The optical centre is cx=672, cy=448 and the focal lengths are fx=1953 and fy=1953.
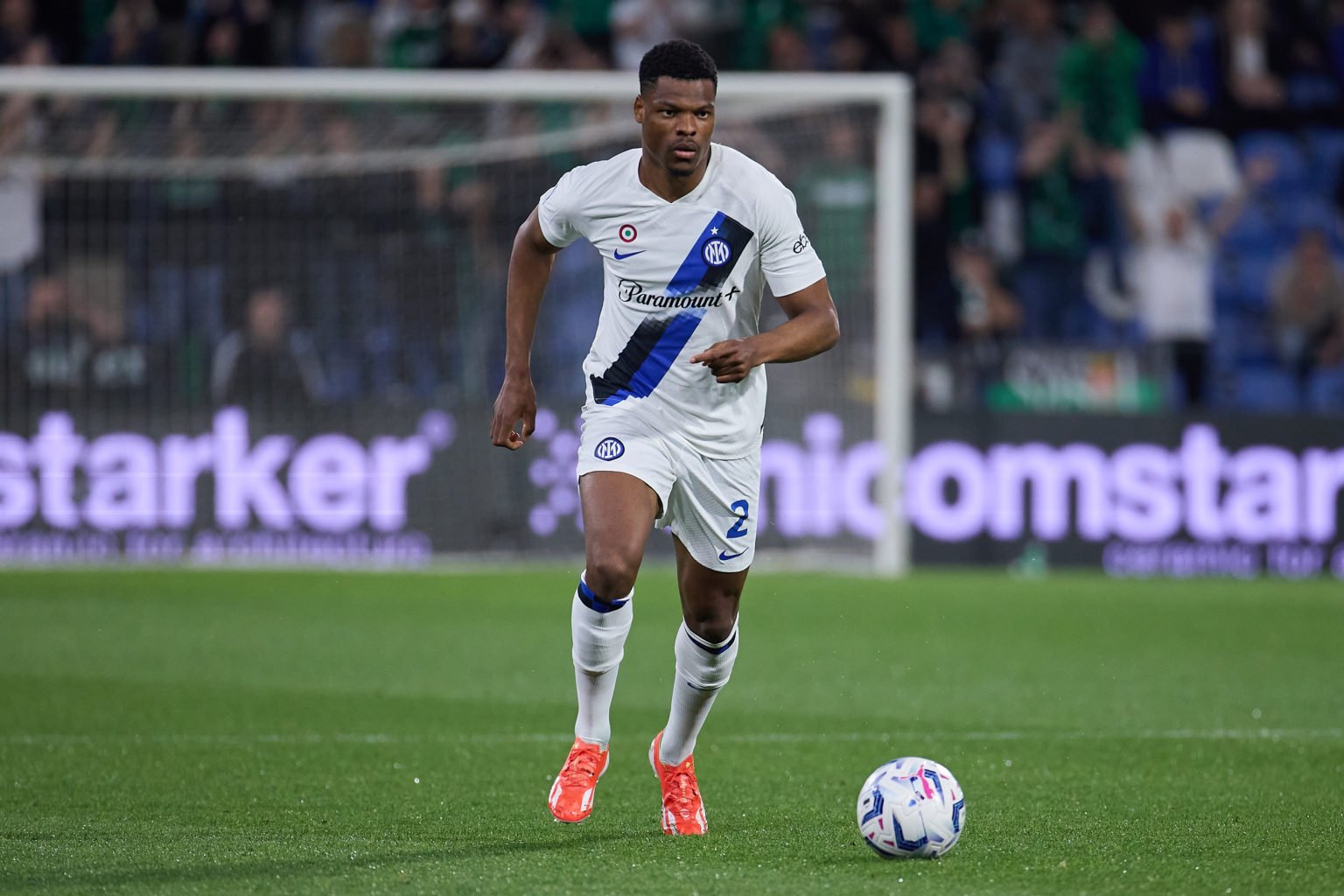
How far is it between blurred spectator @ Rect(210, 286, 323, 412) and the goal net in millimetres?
21

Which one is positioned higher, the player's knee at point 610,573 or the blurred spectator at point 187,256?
the blurred spectator at point 187,256

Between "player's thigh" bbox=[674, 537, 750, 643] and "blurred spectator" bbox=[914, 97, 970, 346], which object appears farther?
"blurred spectator" bbox=[914, 97, 970, 346]

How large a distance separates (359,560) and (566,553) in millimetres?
1525

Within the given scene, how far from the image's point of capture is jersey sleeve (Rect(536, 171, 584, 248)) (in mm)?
5457

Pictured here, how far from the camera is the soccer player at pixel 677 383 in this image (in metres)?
5.26

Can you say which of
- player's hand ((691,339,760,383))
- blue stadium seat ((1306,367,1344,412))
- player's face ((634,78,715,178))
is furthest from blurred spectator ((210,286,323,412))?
player's hand ((691,339,760,383))

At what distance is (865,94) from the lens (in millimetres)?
13711

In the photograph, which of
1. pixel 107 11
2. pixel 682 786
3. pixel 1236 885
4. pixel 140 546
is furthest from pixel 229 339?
pixel 1236 885

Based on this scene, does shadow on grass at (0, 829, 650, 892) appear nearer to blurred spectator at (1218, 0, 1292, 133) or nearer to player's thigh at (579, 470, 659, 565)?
player's thigh at (579, 470, 659, 565)

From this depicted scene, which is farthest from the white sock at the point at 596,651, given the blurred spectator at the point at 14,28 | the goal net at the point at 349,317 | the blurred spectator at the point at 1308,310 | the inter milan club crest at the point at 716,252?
the blurred spectator at the point at 14,28

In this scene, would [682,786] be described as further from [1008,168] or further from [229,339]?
[1008,168]

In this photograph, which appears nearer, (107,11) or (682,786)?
(682,786)

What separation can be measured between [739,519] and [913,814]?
1.04 meters

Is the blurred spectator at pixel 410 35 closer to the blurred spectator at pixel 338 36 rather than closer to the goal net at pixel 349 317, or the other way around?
the blurred spectator at pixel 338 36
